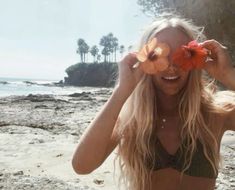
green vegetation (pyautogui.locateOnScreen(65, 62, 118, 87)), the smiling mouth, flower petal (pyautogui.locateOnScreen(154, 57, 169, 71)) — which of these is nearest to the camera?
flower petal (pyautogui.locateOnScreen(154, 57, 169, 71))

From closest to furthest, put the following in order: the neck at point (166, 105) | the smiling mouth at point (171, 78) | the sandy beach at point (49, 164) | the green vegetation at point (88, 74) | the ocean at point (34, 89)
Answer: the smiling mouth at point (171, 78)
the neck at point (166, 105)
the sandy beach at point (49, 164)
the ocean at point (34, 89)
the green vegetation at point (88, 74)

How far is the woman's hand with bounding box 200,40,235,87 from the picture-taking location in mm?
2656

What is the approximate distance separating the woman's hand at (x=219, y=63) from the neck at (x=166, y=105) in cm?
30

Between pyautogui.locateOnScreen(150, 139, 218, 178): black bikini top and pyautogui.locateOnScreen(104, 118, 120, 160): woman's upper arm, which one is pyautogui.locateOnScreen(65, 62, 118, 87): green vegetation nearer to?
pyautogui.locateOnScreen(104, 118, 120, 160): woman's upper arm

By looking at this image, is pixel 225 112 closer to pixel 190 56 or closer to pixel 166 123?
pixel 166 123

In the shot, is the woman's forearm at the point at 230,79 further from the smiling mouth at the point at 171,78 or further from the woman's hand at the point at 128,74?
the woman's hand at the point at 128,74

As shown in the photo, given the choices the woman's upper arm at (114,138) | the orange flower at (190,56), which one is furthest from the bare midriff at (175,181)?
the orange flower at (190,56)

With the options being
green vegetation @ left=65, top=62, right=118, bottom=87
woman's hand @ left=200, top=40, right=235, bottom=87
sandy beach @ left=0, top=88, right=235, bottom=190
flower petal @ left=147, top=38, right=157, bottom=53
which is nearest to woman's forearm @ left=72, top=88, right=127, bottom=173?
flower petal @ left=147, top=38, right=157, bottom=53

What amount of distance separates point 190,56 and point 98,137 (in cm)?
74

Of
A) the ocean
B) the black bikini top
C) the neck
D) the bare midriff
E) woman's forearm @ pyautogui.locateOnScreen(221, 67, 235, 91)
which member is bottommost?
the ocean

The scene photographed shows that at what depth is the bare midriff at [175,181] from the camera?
2.52 metres

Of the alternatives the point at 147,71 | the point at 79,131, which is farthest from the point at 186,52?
the point at 79,131

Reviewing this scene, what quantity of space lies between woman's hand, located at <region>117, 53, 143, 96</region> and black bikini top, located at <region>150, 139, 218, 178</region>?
1.45 ft

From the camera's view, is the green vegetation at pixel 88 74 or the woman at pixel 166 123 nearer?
the woman at pixel 166 123
